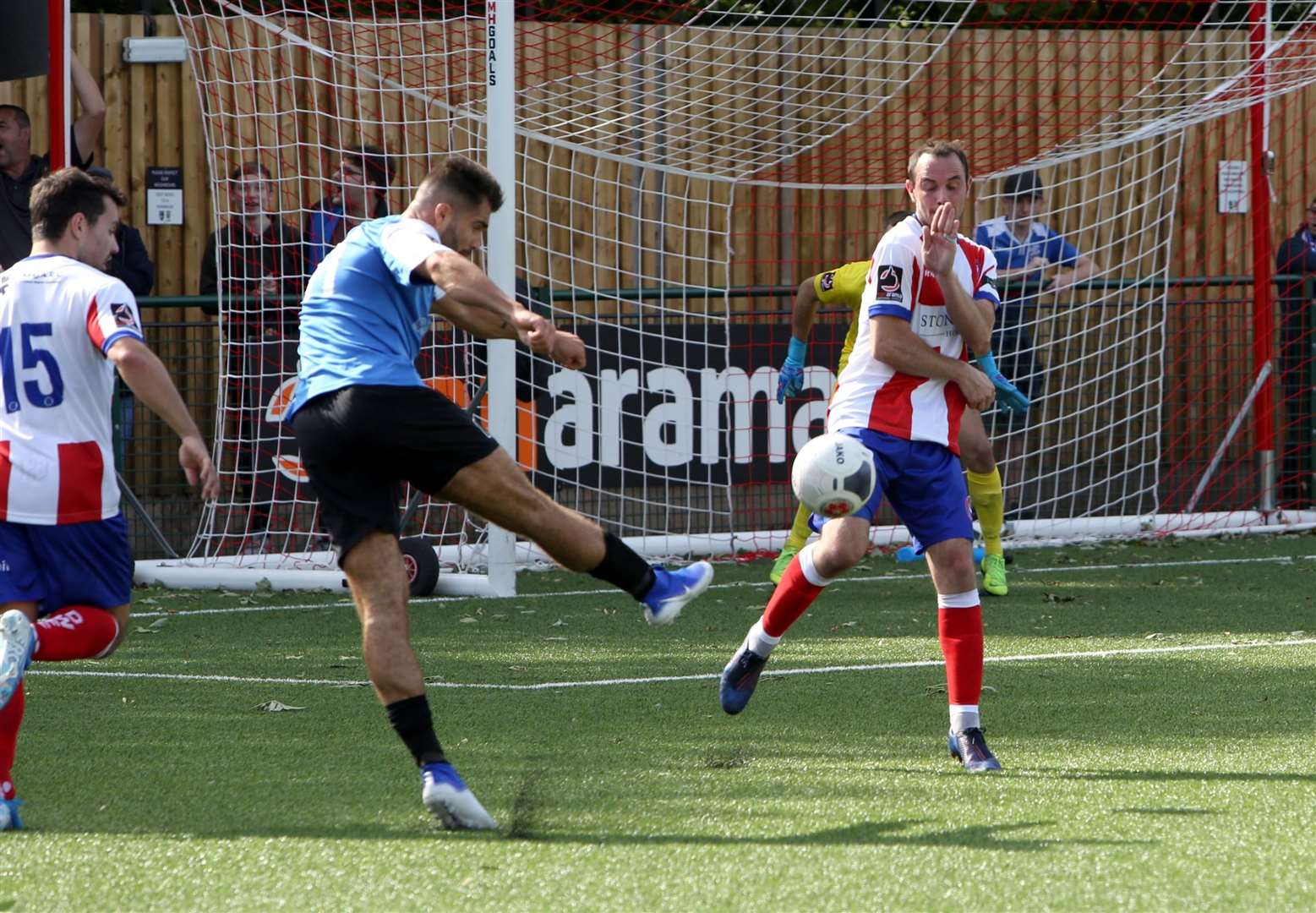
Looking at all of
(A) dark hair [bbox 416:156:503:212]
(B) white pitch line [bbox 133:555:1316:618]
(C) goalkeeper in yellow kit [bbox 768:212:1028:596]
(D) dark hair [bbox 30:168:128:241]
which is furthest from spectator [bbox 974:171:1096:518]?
(D) dark hair [bbox 30:168:128:241]

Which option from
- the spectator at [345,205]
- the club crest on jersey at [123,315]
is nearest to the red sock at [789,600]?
the club crest on jersey at [123,315]

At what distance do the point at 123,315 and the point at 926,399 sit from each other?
235 centimetres

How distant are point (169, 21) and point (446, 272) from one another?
8.25m

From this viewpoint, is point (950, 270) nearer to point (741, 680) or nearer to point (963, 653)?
point (963, 653)

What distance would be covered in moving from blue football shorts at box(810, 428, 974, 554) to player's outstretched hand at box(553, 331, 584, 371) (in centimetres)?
139

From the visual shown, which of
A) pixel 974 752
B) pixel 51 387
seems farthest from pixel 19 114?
pixel 974 752

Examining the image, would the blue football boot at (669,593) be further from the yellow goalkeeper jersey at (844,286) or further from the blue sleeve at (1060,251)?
the blue sleeve at (1060,251)

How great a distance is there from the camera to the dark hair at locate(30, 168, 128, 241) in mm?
4805

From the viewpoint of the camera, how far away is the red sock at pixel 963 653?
518cm

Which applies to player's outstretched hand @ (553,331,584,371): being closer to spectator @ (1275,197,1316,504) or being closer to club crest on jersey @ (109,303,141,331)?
club crest on jersey @ (109,303,141,331)

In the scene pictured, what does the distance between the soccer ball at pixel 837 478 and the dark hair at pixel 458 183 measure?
51.4 inches

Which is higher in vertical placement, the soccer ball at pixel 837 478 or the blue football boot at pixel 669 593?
the soccer ball at pixel 837 478

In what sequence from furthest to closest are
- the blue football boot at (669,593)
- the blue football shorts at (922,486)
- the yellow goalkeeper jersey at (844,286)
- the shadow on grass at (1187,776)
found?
the yellow goalkeeper jersey at (844,286)
the blue football shorts at (922,486)
the shadow on grass at (1187,776)
the blue football boot at (669,593)

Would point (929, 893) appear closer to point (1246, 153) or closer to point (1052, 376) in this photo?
point (1052, 376)
